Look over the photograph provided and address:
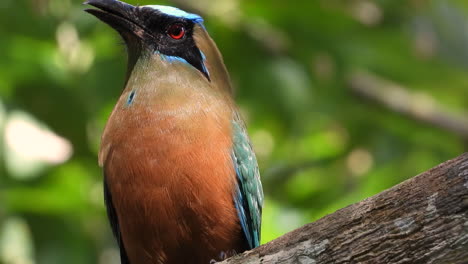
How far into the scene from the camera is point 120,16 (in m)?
6.03

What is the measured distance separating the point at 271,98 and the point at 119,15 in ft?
6.95

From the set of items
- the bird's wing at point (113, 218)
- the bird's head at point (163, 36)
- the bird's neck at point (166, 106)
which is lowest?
the bird's wing at point (113, 218)

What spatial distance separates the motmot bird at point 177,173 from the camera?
5105 mm

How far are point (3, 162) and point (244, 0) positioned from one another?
2608mm

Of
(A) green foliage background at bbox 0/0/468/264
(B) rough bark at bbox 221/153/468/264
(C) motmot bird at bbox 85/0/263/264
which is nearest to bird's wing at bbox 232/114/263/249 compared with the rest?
(C) motmot bird at bbox 85/0/263/264

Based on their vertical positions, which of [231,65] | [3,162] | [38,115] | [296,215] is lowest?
[296,215]

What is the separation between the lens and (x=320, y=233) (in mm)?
4129

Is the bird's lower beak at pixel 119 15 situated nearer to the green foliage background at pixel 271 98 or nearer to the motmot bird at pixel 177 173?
the motmot bird at pixel 177 173

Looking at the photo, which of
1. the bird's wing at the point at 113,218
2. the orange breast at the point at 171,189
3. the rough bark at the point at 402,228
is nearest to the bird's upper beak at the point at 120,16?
the orange breast at the point at 171,189

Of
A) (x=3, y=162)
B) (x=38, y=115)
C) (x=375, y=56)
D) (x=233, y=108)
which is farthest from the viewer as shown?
(x=375, y=56)

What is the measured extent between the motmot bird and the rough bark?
1.03m

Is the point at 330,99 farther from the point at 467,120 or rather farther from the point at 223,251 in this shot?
the point at 223,251

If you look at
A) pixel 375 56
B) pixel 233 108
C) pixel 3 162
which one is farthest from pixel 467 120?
pixel 3 162

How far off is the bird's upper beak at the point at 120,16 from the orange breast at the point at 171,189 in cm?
95
